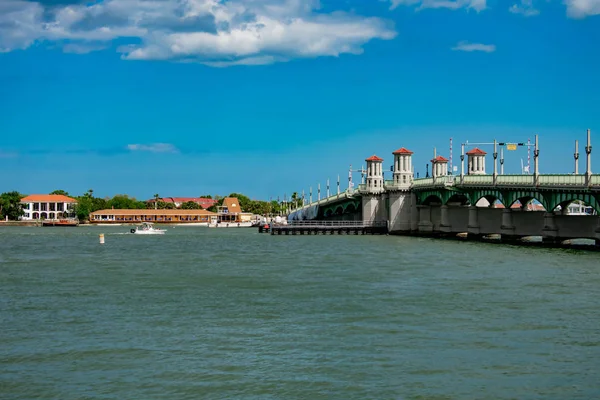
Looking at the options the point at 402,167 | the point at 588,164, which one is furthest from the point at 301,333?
the point at 402,167

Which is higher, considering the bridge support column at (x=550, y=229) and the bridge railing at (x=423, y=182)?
the bridge railing at (x=423, y=182)

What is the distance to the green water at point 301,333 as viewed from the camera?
1091 inches

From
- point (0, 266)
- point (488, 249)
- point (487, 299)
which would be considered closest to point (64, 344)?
point (487, 299)

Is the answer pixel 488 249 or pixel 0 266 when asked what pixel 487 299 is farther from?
pixel 488 249

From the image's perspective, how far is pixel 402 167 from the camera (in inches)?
5531

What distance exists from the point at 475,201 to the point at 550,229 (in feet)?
65.4

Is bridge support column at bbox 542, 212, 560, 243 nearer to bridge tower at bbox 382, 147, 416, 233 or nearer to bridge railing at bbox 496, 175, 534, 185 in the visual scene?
bridge railing at bbox 496, 175, 534, 185

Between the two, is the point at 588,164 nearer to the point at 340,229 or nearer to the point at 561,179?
the point at 561,179

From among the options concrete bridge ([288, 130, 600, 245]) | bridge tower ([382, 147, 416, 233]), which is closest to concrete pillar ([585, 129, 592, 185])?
concrete bridge ([288, 130, 600, 245])

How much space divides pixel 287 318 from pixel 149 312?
680 cm

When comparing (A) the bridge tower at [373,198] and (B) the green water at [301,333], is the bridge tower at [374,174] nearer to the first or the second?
(A) the bridge tower at [373,198]

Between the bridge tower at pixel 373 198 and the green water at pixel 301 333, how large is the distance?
7789cm

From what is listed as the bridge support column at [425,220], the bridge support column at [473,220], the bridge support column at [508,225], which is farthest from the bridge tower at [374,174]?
the bridge support column at [508,225]

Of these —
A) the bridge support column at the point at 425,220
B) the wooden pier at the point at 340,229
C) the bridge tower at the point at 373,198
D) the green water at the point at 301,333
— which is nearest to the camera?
the green water at the point at 301,333
